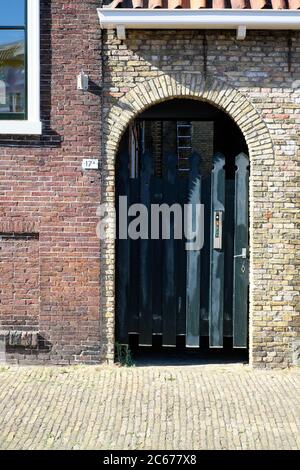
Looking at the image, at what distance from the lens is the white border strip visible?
6.70m

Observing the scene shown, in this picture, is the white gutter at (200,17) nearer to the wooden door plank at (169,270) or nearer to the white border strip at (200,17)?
the white border strip at (200,17)

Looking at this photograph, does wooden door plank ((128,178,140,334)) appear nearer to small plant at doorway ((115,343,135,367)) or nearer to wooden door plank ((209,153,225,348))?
small plant at doorway ((115,343,135,367))

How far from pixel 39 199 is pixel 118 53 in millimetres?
2017

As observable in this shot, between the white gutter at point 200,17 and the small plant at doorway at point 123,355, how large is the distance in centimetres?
391

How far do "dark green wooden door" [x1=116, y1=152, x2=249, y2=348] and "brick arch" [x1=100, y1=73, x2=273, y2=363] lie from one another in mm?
260

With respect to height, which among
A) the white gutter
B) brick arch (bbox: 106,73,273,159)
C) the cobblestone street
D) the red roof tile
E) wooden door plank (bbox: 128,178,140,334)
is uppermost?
the red roof tile

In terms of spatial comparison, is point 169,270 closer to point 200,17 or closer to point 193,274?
point 193,274

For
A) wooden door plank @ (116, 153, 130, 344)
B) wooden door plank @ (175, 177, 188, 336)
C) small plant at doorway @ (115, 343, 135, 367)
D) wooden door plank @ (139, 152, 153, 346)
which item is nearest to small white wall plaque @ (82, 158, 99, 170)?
wooden door plank @ (116, 153, 130, 344)

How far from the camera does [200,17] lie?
22.0 feet

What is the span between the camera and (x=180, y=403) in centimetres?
605

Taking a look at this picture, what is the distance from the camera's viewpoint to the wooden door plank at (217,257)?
7.35 meters

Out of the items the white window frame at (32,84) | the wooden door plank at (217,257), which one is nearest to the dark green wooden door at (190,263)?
the wooden door plank at (217,257)

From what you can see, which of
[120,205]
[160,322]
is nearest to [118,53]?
[120,205]

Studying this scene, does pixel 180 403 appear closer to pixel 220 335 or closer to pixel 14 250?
pixel 220 335
